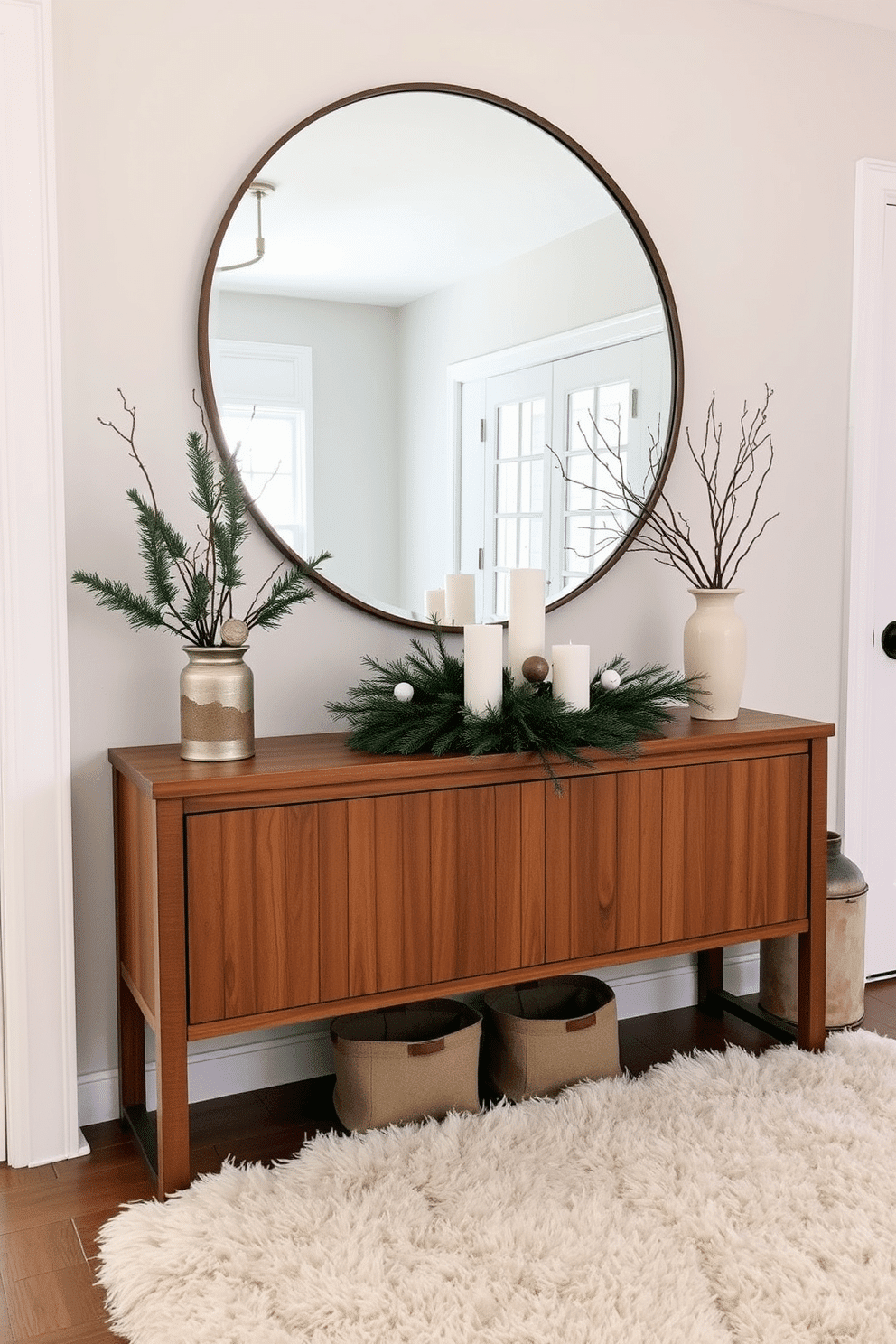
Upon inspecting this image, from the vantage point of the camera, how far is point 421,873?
2119 mm

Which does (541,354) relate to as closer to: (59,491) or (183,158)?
(183,158)

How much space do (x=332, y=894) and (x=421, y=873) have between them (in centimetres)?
17

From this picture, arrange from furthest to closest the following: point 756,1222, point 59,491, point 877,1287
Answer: point 59,491 < point 756,1222 < point 877,1287

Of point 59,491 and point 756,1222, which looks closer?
point 756,1222

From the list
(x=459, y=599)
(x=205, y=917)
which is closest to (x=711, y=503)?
(x=459, y=599)

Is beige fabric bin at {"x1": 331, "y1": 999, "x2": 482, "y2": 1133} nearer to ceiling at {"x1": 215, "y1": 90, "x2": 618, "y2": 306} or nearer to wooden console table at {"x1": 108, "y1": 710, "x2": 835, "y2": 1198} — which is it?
wooden console table at {"x1": 108, "y1": 710, "x2": 835, "y2": 1198}

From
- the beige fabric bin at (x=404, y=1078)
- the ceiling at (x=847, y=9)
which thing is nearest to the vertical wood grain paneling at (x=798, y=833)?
the beige fabric bin at (x=404, y=1078)

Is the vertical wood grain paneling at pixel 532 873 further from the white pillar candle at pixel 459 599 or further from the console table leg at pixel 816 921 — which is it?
the console table leg at pixel 816 921

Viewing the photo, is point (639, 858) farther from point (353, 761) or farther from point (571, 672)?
point (353, 761)

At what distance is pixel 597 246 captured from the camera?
8.59ft

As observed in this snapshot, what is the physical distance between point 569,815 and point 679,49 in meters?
1.79

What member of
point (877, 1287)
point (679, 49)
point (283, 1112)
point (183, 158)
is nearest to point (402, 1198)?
point (283, 1112)

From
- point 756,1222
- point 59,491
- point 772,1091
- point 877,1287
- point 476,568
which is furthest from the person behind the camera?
point 476,568

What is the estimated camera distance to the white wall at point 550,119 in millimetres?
2189
